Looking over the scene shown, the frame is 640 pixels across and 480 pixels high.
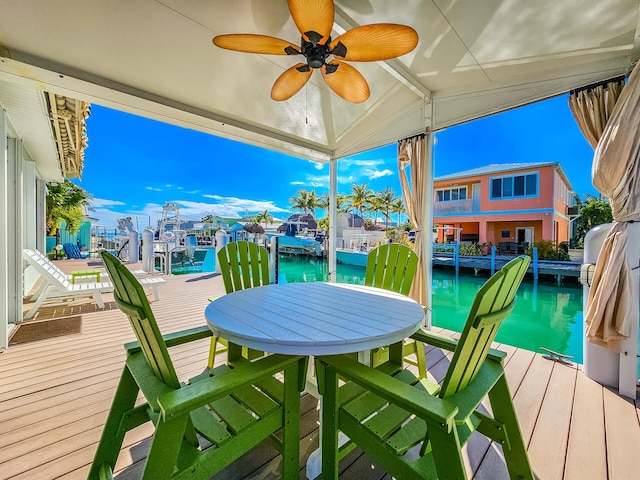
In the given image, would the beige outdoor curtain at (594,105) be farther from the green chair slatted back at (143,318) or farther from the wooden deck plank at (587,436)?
the green chair slatted back at (143,318)

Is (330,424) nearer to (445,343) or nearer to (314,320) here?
(314,320)

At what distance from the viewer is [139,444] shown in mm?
1444

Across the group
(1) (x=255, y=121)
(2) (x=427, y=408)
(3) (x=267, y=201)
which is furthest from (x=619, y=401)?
(3) (x=267, y=201)

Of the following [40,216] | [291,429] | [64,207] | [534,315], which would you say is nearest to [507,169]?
[534,315]

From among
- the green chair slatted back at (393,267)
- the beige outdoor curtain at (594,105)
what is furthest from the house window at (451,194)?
the green chair slatted back at (393,267)

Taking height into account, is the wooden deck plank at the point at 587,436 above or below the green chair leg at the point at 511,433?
below

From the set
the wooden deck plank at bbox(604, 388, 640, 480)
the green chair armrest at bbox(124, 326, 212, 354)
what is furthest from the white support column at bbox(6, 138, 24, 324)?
the wooden deck plank at bbox(604, 388, 640, 480)

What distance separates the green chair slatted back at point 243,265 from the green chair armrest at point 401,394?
1367 mm

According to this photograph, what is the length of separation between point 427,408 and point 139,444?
5.15ft

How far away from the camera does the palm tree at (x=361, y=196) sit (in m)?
22.2

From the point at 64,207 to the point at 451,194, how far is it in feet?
56.2

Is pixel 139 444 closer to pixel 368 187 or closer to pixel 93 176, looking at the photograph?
pixel 368 187

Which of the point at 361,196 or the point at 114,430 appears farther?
the point at 361,196

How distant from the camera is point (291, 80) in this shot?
2086 mm
